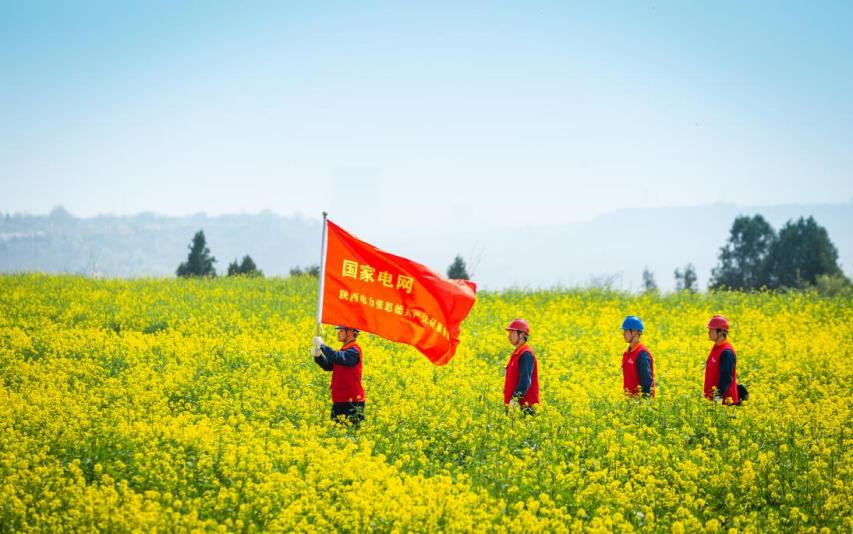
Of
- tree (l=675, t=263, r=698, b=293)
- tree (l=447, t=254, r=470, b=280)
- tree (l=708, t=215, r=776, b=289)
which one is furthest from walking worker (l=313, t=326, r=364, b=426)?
tree (l=675, t=263, r=698, b=293)

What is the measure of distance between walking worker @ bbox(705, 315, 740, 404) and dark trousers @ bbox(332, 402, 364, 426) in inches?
214

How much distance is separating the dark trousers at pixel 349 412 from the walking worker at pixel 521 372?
7.24 ft

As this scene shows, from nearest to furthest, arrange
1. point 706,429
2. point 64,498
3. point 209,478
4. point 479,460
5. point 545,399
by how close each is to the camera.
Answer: point 64,498 < point 209,478 < point 479,460 < point 706,429 < point 545,399

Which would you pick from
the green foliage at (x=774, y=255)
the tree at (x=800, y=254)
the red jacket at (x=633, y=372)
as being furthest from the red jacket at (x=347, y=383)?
the tree at (x=800, y=254)

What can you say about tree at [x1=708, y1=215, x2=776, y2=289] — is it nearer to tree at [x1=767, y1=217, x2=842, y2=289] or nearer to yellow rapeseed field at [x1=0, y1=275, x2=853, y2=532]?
tree at [x1=767, y1=217, x2=842, y2=289]

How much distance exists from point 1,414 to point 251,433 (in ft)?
13.3

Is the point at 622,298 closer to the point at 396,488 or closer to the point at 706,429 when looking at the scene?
the point at 706,429

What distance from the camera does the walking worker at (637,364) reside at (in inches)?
485

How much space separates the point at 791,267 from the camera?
6962cm

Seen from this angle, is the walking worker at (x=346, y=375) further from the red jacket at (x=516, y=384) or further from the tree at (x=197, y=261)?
the tree at (x=197, y=261)

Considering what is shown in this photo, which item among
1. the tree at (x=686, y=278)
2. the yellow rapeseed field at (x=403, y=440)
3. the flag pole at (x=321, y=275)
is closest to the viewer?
the yellow rapeseed field at (x=403, y=440)

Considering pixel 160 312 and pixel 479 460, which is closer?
pixel 479 460

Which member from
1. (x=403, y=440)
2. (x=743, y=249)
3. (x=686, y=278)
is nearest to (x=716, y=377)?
(x=403, y=440)

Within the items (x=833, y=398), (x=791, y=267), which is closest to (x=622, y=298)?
(x=833, y=398)
